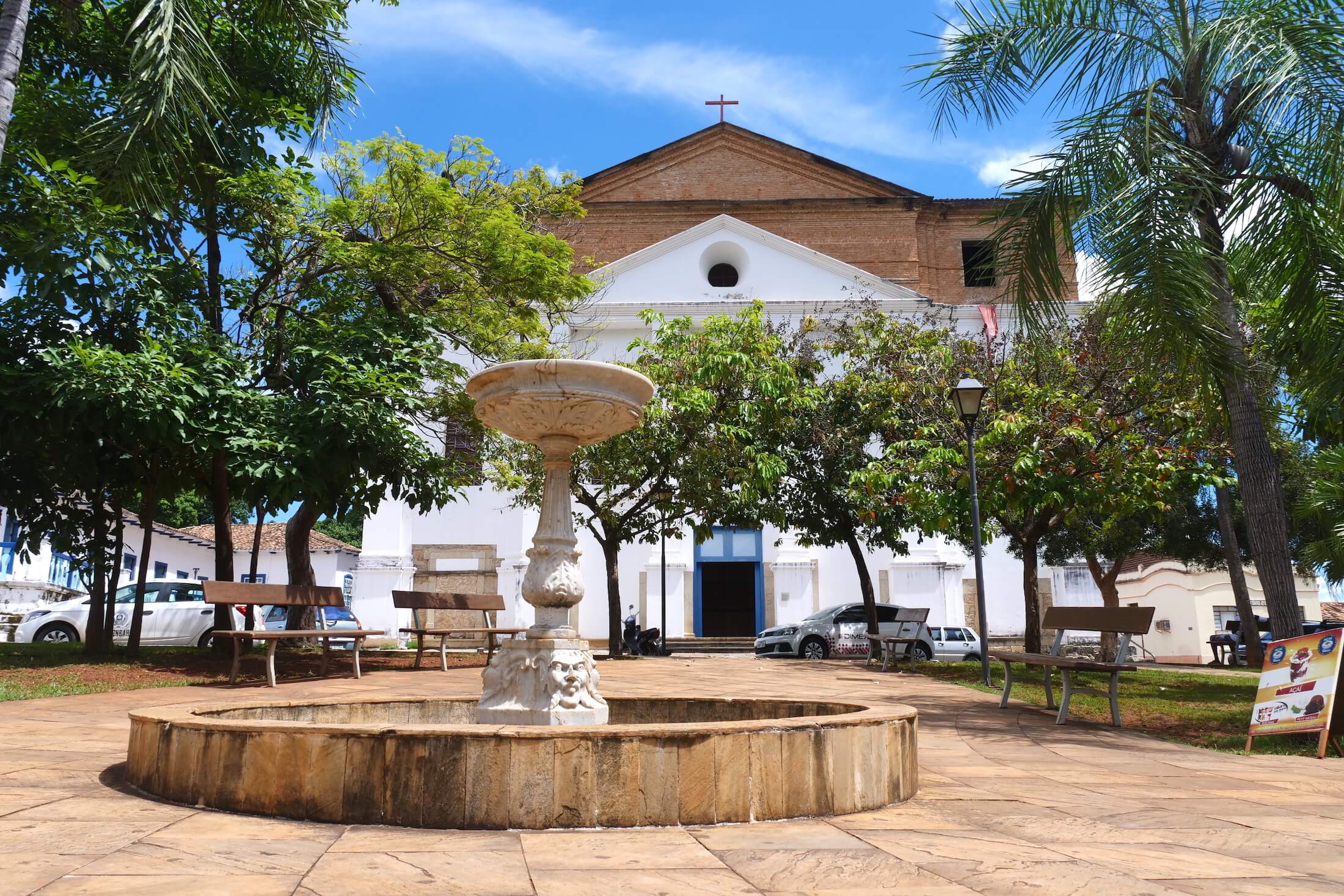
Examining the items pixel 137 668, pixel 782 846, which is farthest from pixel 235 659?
pixel 782 846

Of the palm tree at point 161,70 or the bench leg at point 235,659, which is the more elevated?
the palm tree at point 161,70

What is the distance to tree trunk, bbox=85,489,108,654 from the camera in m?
11.7

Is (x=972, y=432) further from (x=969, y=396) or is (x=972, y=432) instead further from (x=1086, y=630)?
(x=1086, y=630)

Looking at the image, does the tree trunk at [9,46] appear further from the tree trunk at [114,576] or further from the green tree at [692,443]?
the green tree at [692,443]

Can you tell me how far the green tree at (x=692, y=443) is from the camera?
1609 cm

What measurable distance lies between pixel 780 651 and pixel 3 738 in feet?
52.5

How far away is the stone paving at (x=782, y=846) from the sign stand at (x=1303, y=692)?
1.00m

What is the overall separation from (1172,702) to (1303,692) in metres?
3.62

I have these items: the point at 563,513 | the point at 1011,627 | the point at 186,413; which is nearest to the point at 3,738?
the point at 563,513

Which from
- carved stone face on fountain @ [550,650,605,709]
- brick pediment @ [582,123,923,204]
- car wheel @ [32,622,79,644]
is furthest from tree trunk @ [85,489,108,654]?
brick pediment @ [582,123,923,204]

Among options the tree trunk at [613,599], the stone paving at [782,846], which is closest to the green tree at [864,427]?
the tree trunk at [613,599]

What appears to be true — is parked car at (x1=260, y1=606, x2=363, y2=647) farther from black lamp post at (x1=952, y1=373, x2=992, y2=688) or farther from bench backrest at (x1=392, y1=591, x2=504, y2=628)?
black lamp post at (x1=952, y1=373, x2=992, y2=688)

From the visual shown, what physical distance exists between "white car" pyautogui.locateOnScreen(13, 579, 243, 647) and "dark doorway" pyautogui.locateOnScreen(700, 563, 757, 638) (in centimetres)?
1330

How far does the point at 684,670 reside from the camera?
13172 millimetres
